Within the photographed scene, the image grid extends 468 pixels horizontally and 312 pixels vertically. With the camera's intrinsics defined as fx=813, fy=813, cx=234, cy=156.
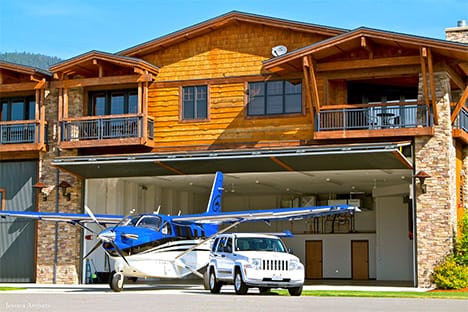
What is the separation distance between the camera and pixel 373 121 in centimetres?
2697

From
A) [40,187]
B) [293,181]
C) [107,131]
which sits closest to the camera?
[107,131]

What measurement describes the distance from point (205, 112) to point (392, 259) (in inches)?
428

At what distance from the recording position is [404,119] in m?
26.7

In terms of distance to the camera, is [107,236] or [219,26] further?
[219,26]

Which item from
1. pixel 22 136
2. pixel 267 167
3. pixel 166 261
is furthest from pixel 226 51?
pixel 166 261

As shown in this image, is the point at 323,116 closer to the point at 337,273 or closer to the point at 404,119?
the point at 404,119

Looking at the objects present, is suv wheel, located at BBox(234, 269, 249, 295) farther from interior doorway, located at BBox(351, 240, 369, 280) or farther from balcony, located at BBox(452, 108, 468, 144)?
interior doorway, located at BBox(351, 240, 369, 280)

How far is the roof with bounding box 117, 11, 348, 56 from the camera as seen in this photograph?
28625 mm

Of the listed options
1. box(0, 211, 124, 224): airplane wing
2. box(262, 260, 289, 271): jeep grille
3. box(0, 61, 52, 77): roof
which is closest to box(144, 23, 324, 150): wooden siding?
box(0, 61, 52, 77): roof

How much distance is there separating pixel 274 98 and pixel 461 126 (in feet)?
21.9

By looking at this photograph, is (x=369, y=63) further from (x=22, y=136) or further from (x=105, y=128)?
(x=22, y=136)

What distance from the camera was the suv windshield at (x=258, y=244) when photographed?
21.2 meters

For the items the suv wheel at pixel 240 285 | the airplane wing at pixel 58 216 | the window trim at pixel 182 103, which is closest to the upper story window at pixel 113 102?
the window trim at pixel 182 103

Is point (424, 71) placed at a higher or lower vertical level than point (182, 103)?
higher
